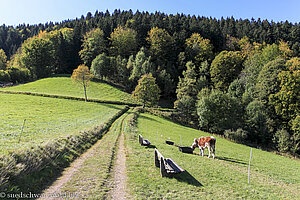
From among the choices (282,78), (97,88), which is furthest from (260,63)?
(97,88)

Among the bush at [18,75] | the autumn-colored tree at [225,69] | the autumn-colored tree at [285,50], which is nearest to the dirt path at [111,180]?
the autumn-colored tree at [225,69]

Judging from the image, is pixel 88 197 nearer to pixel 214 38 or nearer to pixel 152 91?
pixel 152 91

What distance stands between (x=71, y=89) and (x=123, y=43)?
152 ft

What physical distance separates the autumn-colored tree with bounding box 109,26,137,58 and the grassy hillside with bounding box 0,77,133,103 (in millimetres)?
29998

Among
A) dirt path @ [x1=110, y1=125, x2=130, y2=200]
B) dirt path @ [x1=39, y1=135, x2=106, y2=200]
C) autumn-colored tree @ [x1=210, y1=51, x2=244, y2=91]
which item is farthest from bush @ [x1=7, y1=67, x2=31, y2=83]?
autumn-colored tree @ [x1=210, y1=51, x2=244, y2=91]

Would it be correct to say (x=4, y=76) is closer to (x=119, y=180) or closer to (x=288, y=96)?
(x=119, y=180)

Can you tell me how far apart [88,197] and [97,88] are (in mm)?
80952

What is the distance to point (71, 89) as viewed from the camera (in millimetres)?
81438

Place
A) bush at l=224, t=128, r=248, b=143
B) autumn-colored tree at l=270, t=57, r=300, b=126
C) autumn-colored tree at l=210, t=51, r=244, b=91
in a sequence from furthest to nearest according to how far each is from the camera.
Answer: autumn-colored tree at l=210, t=51, r=244, b=91 → autumn-colored tree at l=270, t=57, r=300, b=126 → bush at l=224, t=128, r=248, b=143

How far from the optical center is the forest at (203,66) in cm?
5397

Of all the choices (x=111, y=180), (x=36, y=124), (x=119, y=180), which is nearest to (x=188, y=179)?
(x=119, y=180)

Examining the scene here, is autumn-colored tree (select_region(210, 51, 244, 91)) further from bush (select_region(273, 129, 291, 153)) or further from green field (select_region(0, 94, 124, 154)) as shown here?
green field (select_region(0, 94, 124, 154))

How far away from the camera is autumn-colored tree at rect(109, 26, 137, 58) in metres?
106

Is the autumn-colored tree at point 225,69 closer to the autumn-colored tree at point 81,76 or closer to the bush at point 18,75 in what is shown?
the autumn-colored tree at point 81,76
